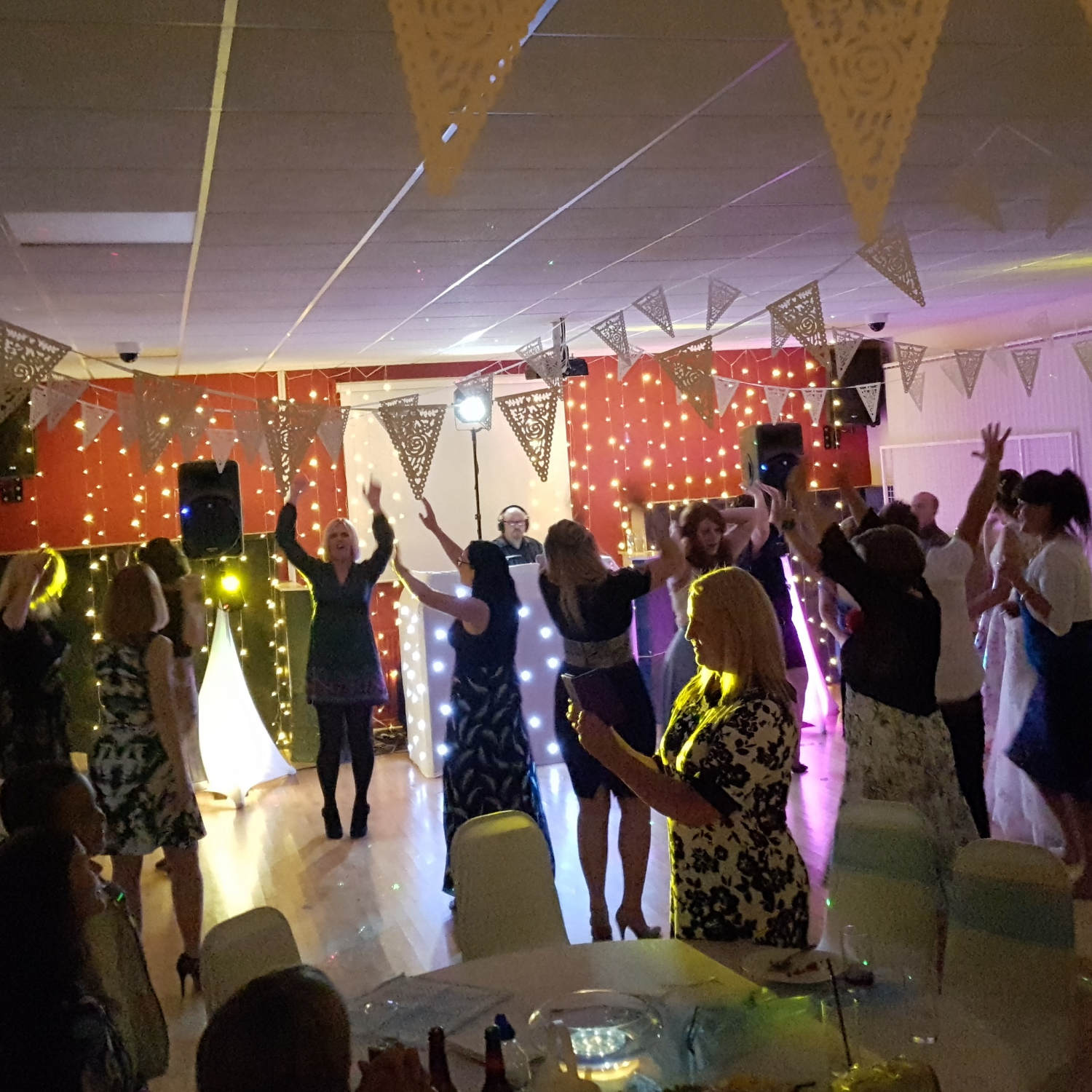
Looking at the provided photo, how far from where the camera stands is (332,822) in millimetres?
5719

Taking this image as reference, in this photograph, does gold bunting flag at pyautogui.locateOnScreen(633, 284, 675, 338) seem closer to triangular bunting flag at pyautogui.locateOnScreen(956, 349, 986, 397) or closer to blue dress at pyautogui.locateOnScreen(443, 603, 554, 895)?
blue dress at pyautogui.locateOnScreen(443, 603, 554, 895)

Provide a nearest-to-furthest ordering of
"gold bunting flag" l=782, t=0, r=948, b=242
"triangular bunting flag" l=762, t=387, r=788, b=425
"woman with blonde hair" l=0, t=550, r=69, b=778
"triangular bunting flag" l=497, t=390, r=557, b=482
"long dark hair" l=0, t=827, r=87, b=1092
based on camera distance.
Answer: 1. "long dark hair" l=0, t=827, r=87, b=1092
2. "gold bunting flag" l=782, t=0, r=948, b=242
3. "woman with blonde hair" l=0, t=550, r=69, b=778
4. "triangular bunting flag" l=497, t=390, r=557, b=482
5. "triangular bunting flag" l=762, t=387, r=788, b=425

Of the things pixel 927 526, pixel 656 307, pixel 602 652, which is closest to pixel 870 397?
pixel 656 307

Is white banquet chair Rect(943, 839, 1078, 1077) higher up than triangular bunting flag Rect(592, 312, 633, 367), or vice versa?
triangular bunting flag Rect(592, 312, 633, 367)

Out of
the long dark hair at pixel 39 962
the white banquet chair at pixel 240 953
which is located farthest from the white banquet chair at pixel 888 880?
the long dark hair at pixel 39 962

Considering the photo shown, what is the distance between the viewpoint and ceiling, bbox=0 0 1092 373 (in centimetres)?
240

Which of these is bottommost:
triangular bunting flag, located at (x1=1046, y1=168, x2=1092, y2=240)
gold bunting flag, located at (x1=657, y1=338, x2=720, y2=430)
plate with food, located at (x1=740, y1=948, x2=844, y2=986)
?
plate with food, located at (x1=740, y1=948, x2=844, y2=986)

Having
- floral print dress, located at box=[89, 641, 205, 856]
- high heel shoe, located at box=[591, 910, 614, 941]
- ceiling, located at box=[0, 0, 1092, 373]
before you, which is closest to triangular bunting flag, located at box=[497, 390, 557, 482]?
ceiling, located at box=[0, 0, 1092, 373]

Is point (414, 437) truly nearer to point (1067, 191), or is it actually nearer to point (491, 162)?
point (491, 162)

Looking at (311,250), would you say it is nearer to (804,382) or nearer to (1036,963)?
(1036,963)

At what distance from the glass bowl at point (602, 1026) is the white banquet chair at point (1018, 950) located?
34.1 inches

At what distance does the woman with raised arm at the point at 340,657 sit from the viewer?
18.5ft

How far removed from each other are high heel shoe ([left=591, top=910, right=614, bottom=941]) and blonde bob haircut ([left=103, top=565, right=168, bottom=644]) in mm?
1871

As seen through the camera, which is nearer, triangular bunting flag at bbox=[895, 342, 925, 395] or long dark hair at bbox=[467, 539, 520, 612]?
long dark hair at bbox=[467, 539, 520, 612]
